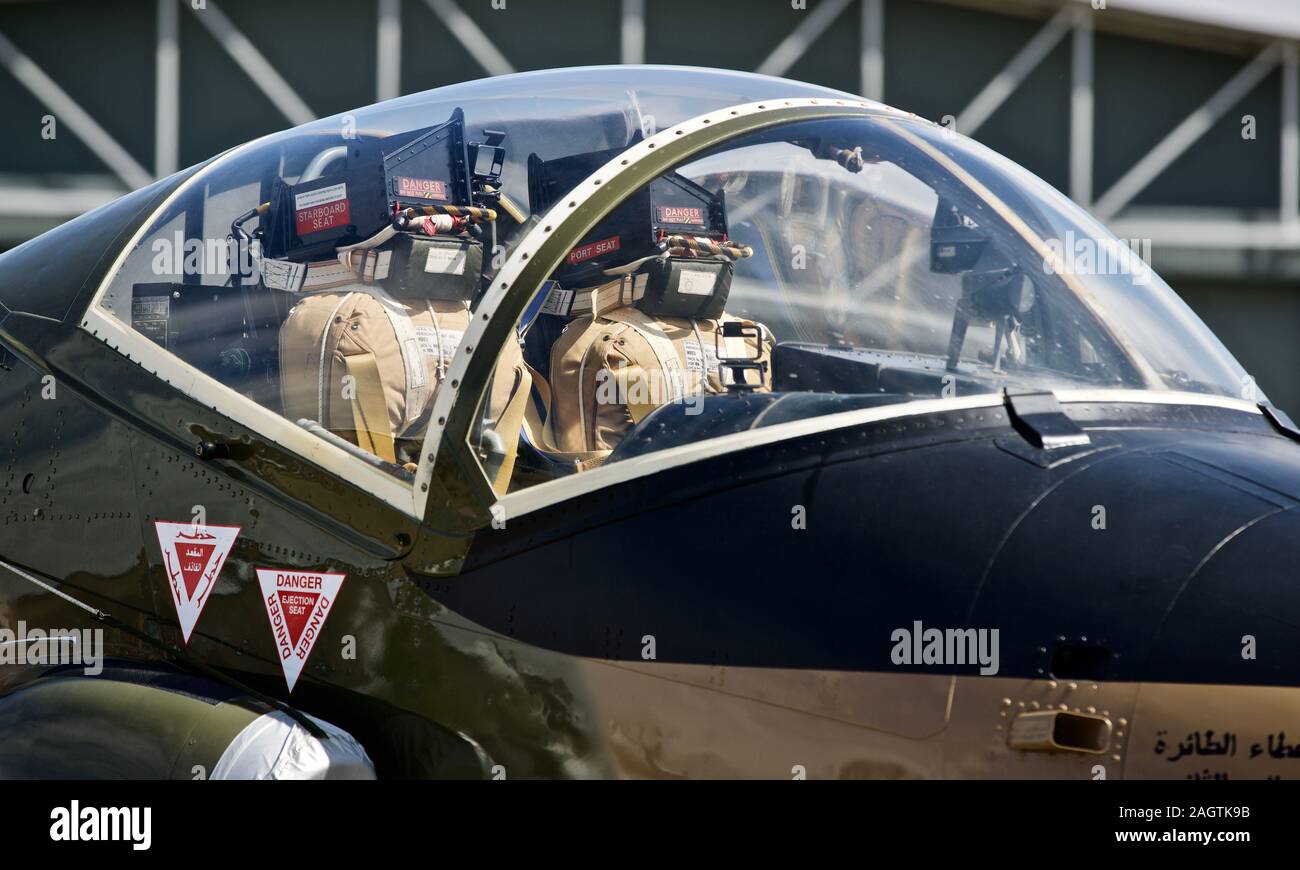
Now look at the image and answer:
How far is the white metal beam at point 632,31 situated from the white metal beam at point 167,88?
457cm

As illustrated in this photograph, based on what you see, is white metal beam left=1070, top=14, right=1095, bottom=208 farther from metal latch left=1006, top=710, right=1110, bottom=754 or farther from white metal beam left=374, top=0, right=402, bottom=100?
metal latch left=1006, top=710, right=1110, bottom=754

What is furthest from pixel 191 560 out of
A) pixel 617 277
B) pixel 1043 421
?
pixel 1043 421

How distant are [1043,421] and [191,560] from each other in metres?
2.17

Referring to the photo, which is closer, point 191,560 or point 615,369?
point 191,560

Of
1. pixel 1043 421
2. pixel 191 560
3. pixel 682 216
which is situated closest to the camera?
pixel 1043 421

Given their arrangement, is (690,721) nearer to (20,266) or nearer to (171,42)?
(20,266)

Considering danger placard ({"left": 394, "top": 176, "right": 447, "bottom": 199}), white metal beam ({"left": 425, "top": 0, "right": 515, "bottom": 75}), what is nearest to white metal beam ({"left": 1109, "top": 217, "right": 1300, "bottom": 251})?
white metal beam ({"left": 425, "top": 0, "right": 515, "bottom": 75})

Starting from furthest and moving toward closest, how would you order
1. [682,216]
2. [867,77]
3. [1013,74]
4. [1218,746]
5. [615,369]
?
[1013,74]
[867,77]
[615,369]
[682,216]
[1218,746]

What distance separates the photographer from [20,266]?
4.26 m

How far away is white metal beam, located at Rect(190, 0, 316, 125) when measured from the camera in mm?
13547

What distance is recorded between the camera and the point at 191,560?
3479mm

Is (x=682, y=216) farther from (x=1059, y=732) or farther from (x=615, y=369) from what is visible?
(x=1059, y=732)

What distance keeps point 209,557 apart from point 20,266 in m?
1.47

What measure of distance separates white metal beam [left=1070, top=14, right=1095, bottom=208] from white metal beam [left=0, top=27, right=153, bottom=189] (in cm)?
961
